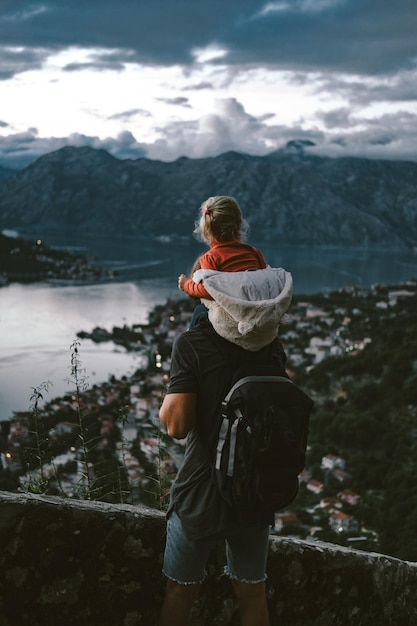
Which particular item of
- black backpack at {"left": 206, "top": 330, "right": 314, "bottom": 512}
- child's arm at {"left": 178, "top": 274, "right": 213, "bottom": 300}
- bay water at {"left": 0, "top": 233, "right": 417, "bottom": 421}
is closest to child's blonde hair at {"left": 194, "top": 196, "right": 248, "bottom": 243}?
child's arm at {"left": 178, "top": 274, "right": 213, "bottom": 300}

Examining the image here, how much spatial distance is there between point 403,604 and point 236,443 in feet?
4.04

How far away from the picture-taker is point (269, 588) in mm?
2066

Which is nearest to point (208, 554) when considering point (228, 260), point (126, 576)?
point (126, 576)

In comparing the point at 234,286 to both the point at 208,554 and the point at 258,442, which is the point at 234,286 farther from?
the point at 208,554

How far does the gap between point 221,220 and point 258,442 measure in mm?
618

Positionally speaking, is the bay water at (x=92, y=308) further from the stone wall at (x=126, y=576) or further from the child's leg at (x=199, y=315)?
the child's leg at (x=199, y=315)

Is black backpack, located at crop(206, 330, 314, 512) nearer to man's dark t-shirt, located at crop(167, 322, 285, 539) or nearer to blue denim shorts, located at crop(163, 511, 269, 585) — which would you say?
man's dark t-shirt, located at crop(167, 322, 285, 539)

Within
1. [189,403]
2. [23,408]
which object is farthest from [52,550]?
[23,408]

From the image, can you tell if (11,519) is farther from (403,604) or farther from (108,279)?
(108,279)

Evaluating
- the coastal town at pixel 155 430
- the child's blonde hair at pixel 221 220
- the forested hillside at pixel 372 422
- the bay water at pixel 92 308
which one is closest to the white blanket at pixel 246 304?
the child's blonde hair at pixel 221 220

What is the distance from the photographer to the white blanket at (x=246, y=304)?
1.54m

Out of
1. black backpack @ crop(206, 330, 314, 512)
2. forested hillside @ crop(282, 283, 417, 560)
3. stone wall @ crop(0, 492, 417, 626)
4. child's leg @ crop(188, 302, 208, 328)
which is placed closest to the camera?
black backpack @ crop(206, 330, 314, 512)

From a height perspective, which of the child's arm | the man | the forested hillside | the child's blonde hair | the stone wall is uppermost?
the child's blonde hair

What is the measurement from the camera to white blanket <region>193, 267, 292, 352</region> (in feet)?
5.06
